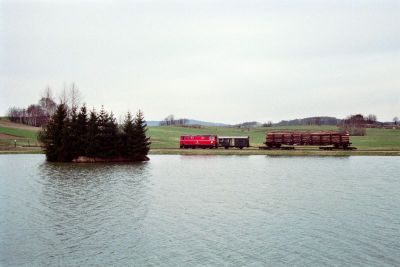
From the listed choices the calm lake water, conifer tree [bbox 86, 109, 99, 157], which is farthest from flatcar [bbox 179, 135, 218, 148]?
the calm lake water

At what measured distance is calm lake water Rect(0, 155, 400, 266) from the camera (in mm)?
20375

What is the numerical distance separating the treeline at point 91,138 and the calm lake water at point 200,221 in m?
24.4

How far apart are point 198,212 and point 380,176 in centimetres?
2883

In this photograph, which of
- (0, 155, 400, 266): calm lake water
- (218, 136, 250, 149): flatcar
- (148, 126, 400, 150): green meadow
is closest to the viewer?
(0, 155, 400, 266): calm lake water

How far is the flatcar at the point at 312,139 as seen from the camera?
92.3m

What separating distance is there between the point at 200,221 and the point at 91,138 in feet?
157

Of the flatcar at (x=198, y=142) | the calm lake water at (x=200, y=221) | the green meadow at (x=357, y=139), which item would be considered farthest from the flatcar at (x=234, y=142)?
the calm lake water at (x=200, y=221)

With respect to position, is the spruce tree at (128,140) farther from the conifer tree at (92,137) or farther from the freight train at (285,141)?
the freight train at (285,141)

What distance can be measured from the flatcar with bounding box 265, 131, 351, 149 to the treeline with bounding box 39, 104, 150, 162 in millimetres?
32880

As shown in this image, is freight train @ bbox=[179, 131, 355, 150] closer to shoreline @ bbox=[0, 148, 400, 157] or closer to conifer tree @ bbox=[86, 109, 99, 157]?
shoreline @ bbox=[0, 148, 400, 157]

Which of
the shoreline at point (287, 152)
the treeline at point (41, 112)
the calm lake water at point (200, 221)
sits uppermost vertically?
the treeline at point (41, 112)

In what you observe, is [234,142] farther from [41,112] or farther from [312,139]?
[41,112]

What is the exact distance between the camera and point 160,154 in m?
92.7

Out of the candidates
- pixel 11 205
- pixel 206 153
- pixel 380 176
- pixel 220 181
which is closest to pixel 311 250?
pixel 11 205
